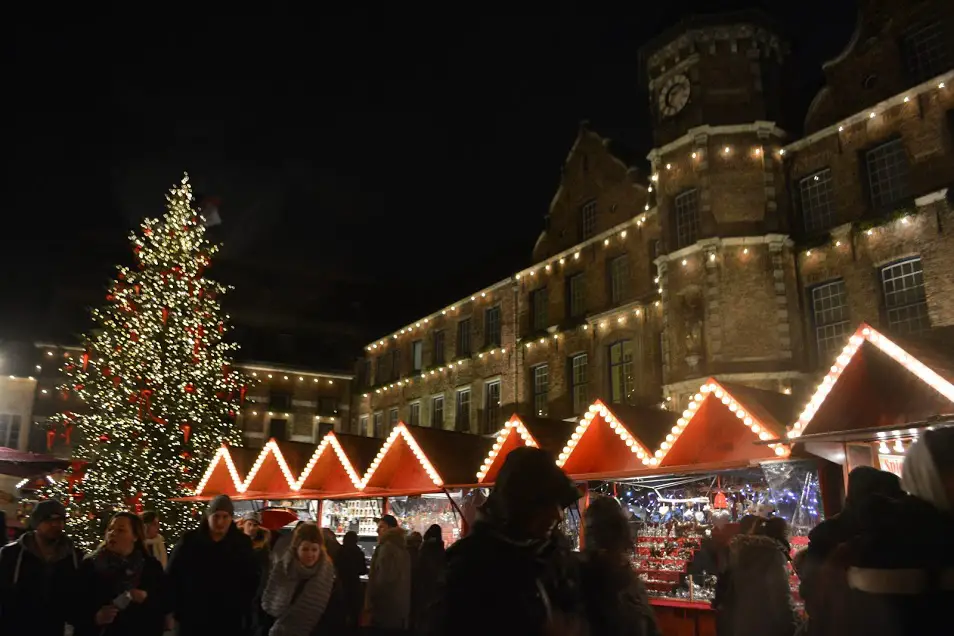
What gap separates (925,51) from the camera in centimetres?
1477

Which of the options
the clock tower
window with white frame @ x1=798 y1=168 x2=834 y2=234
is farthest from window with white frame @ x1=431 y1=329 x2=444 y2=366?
window with white frame @ x1=798 y1=168 x2=834 y2=234

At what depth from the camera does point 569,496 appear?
269cm

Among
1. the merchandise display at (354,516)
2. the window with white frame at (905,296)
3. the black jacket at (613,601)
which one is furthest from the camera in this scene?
the merchandise display at (354,516)

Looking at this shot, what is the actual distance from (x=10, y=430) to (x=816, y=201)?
31.2 meters

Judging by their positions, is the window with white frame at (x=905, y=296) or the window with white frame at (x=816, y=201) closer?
the window with white frame at (x=905, y=296)

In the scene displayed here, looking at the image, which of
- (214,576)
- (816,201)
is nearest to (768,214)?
(816,201)

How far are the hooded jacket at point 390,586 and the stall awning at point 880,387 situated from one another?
211 inches

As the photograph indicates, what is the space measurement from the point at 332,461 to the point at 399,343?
14737 millimetres

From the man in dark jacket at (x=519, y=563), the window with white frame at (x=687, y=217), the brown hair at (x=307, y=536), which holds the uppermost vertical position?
the window with white frame at (x=687, y=217)

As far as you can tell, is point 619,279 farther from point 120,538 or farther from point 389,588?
point 120,538

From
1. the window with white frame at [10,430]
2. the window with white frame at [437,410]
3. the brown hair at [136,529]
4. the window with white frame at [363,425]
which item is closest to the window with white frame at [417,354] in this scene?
→ the window with white frame at [437,410]

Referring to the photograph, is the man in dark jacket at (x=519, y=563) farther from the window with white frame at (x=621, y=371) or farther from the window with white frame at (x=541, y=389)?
the window with white frame at (x=541, y=389)

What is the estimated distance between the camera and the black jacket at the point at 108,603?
220 inches

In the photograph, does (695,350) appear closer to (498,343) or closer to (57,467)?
(498,343)
